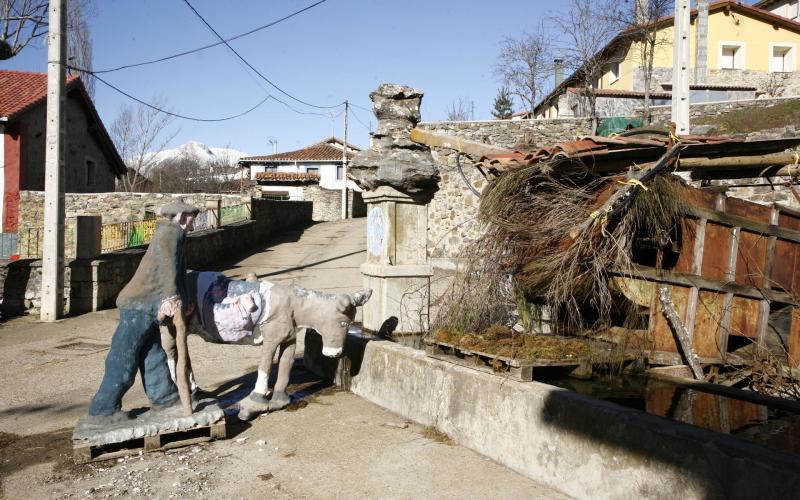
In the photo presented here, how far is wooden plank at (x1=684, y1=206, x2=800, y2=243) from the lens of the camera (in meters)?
5.41

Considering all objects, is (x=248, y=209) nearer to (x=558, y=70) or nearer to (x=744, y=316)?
(x=744, y=316)

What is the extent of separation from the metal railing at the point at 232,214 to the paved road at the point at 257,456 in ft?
41.7

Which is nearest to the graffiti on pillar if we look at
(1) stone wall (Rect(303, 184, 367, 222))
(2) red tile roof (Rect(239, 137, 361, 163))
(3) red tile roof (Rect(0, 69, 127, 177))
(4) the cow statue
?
(4) the cow statue

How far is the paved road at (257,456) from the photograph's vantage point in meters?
4.18

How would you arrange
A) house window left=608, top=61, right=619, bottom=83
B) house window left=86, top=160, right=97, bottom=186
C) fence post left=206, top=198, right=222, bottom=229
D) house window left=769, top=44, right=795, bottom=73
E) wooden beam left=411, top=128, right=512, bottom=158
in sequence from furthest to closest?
1. house window left=769, top=44, right=795, bottom=73
2. house window left=608, top=61, right=619, bottom=83
3. house window left=86, top=160, right=97, bottom=186
4. fence post left=206, top=198, right=222, bottom=229
5. wooden beam left=411, top=128, right=512, bottom=158

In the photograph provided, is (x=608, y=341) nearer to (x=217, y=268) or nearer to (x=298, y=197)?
(x=217, y=268)

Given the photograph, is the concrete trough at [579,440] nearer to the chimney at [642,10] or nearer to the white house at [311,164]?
the chimney at [642,10]

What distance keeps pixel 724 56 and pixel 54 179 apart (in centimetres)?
3347

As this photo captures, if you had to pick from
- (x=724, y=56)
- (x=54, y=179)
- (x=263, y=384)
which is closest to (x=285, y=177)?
(x=724, y=56)

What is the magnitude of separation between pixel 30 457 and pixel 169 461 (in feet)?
3.58

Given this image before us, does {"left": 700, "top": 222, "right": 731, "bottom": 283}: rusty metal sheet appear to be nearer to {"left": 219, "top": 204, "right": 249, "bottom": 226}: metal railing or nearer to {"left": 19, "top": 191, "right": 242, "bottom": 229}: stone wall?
{"left": 219, "top": 204, "right": 249, "bottom": 226}: metal railing

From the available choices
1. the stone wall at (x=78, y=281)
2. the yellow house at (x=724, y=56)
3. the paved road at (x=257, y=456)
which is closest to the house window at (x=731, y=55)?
the yellow house at (x=724, y=56)

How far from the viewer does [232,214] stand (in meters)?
21.2

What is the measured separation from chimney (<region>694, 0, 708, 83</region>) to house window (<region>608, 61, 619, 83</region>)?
372 centimetres
